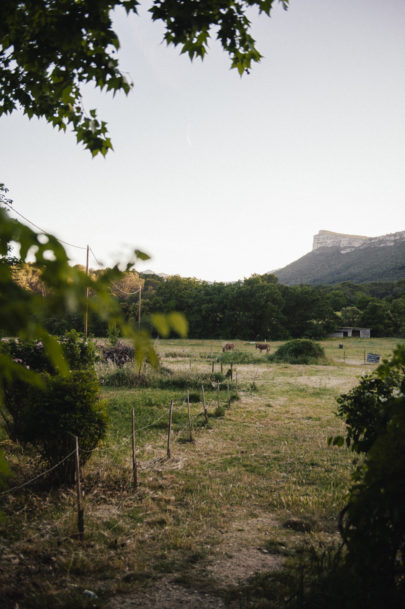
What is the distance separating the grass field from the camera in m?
3.95

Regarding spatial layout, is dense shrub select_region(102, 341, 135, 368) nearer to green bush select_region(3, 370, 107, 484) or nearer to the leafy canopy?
green bush select_region(3, 370, 107, 484)

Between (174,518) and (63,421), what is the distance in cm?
234

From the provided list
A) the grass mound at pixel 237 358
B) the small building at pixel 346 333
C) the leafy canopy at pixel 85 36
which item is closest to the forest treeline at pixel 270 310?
the small building at pixel 346 333

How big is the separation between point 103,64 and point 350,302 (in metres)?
76.0

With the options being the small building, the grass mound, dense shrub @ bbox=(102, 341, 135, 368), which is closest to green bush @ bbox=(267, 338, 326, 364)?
the grass mound

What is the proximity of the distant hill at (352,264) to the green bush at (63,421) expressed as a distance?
104 metres

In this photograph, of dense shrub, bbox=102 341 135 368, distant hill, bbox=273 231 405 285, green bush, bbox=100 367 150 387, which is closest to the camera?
green bush, bbox=100 367 150 387

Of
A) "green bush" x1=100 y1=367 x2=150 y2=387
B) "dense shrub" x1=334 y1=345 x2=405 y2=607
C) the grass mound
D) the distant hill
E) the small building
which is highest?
the distant hill

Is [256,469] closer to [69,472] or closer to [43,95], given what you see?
[69,472]

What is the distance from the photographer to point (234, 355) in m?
32.7

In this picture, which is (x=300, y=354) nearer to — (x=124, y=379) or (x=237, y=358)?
(x=237, y=358)

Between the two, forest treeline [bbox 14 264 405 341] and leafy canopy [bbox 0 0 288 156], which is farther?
forest treeline [bbox 14 264 405 341]

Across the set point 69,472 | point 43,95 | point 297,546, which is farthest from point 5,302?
point 69,472

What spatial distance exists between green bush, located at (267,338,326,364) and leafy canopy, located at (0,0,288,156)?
2914 cm
